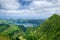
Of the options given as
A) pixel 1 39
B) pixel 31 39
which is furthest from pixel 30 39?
pixel 1 39

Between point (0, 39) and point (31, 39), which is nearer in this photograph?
→ point (0, 39)

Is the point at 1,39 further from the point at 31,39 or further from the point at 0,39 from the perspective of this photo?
the point at 31,39

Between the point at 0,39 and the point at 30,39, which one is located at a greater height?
the point at 0,39

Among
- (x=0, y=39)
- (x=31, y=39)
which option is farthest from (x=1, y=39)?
(x=31, y=39)

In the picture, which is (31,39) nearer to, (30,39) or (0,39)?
(30,39)

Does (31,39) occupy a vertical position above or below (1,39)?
below

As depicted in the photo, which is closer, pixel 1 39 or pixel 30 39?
pixel 1 39

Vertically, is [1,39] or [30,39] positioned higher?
[1,39]
